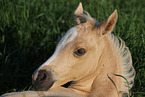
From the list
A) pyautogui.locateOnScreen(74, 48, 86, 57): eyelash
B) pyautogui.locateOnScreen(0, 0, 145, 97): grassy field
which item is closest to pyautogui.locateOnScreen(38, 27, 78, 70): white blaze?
pyautogui.locateOnScreen(74, 48, 86, 57): eyelash

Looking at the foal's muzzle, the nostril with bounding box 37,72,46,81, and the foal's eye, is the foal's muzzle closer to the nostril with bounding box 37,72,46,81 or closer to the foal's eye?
the nostril with bounding box 37,72,46,81

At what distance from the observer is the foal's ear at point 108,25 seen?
2471mm

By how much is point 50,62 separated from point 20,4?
9.01 ft

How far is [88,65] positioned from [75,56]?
0.20 meters

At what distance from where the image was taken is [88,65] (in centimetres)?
257

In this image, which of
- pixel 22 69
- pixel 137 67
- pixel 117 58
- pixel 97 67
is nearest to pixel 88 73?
pixel 97 67

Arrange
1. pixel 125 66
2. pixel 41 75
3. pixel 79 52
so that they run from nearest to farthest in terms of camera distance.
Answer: pixel 41 75 → pixel 79 52 → pixel 125 66

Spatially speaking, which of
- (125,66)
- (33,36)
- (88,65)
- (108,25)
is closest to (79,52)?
(88,65)

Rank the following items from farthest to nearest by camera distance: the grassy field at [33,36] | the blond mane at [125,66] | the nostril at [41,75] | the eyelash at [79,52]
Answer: the grassy field at [33,36], the blond mane at [125,66], the eyelash at [79,52], the nostril at [41,75]

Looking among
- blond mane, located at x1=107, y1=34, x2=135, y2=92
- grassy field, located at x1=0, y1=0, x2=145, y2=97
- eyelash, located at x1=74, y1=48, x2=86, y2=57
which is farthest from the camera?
grassy field, located at x1=0, y1=0, x2=145, y2=97

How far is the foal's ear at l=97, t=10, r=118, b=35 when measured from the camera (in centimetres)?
247

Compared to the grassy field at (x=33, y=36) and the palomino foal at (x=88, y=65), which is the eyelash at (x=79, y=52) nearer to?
the palomino foal at (x=88, y=65)

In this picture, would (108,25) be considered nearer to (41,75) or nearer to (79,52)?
(79,52)

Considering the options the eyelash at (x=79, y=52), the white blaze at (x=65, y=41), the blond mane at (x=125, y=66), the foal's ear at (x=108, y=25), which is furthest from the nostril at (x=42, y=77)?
the blond mane at (x=125, y=66)
